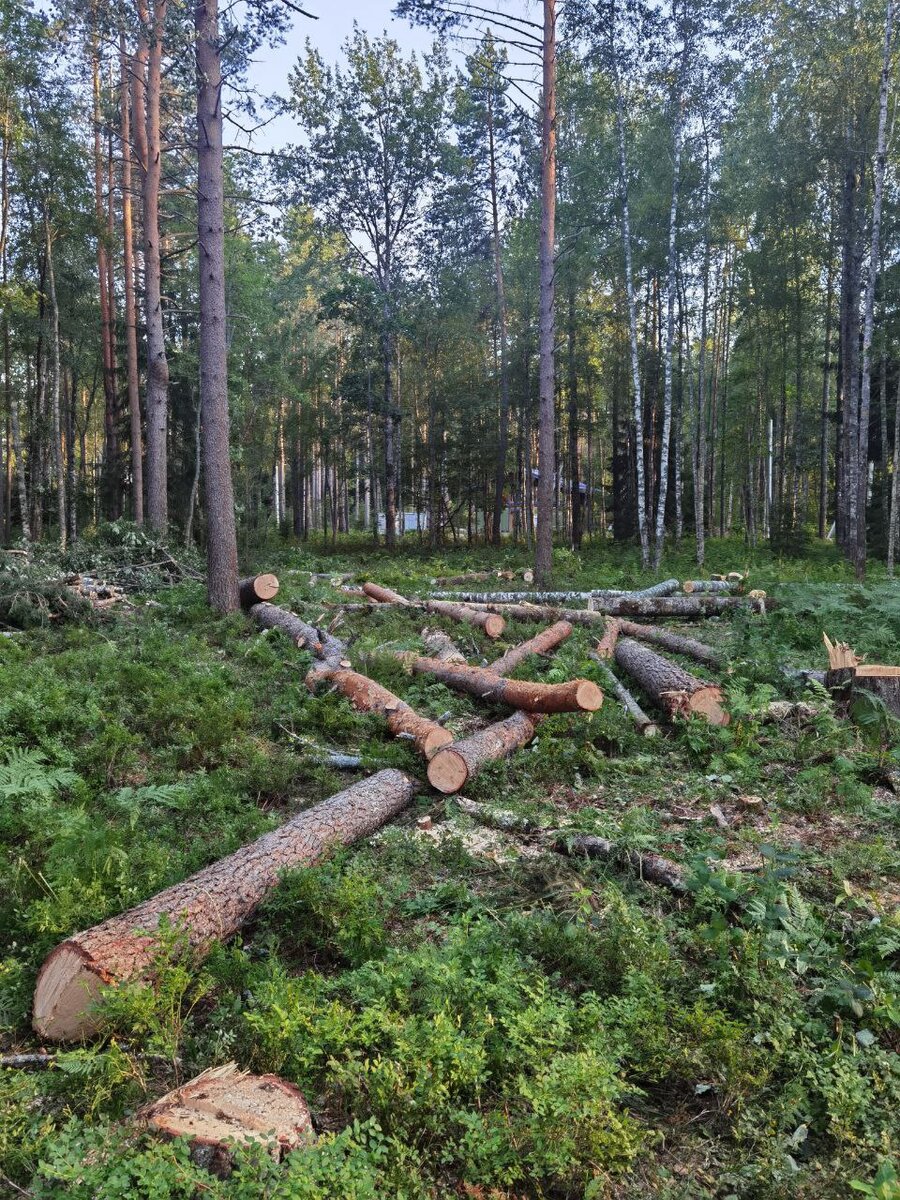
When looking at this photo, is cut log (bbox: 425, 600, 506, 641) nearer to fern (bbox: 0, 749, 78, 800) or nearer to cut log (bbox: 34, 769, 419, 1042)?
cut log (bbox: 34, 769, 419, 1042)

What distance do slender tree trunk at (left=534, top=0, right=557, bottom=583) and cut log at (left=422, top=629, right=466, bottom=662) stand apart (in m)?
5.03

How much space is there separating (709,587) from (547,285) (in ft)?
22.3

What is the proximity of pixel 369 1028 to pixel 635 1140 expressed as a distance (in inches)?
41.7

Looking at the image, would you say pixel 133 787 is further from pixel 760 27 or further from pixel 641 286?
pixel 641 286

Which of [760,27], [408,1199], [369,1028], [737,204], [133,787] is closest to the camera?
[408,1199]

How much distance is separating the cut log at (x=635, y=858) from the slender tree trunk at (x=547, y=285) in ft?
33.5

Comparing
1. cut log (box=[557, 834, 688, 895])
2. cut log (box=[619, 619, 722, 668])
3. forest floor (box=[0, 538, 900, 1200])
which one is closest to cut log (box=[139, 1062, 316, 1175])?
forest floor (box=[0, 538, 900, 1200])

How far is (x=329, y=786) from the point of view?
5.51 meters

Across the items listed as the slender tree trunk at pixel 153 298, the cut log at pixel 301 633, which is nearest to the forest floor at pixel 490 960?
the cut log at pixel 301 633

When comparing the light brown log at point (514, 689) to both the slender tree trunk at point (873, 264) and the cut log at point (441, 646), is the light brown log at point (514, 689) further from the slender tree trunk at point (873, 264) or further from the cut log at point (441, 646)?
the slender tree trunk at point (873, 264)

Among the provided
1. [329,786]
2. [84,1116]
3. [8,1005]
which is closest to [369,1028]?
[84,1116]

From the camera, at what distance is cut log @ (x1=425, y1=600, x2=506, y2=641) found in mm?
9992

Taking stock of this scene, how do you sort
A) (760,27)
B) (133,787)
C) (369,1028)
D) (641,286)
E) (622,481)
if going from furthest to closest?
(622,481) → (641,286) → (760,27) → (133,787) → (369,1028)

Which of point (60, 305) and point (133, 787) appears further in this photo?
point (60, 305)
